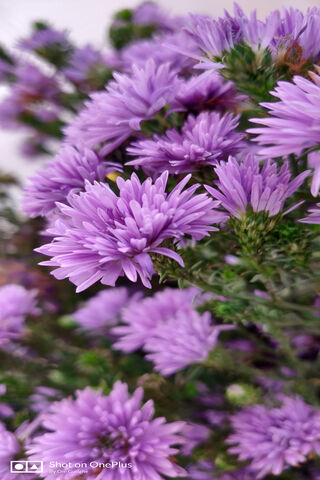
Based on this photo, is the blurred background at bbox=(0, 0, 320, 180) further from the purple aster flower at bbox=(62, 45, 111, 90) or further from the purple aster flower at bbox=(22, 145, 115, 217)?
the purple aster flower at bbox=(22, 145, 115, 217)

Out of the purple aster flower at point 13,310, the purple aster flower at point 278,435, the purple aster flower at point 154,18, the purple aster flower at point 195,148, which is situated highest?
the purple aster flower at point 154,18

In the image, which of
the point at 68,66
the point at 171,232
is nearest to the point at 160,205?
the point at 171,232

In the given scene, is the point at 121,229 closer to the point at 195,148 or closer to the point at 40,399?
the point at 195,148

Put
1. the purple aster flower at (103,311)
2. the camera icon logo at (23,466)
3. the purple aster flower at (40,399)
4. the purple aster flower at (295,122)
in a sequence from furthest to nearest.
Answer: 1. the purple aster flower at (103,311)
2. the purple aster flower at (40,399)
3. the camera icon logo at (23,466)
4. the purple aster flower at (295,122)

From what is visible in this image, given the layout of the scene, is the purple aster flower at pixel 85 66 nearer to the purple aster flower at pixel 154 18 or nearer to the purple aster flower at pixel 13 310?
the purple aster flower at pixel 154 18

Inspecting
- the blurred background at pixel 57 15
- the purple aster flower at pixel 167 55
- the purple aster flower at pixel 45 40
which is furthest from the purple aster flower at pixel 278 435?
the blurred background at pixel 57 15

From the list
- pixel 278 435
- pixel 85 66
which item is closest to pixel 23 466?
pixel 278 435
